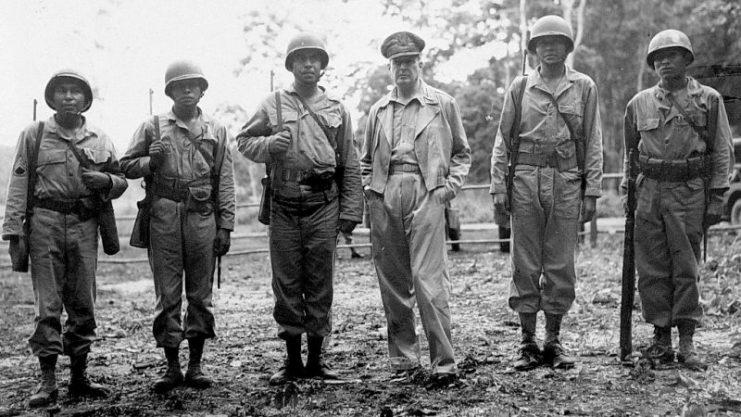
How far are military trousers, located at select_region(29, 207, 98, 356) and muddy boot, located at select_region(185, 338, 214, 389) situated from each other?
0.66m

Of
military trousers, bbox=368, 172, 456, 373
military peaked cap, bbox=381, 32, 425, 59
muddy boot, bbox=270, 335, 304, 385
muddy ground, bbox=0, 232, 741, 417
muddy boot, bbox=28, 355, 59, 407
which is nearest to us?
muddy ground, bbox=0, 232, 741, 417

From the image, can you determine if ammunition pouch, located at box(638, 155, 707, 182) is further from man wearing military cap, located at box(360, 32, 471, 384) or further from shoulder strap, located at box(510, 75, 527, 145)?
man wearing military cap, located at box(360, 32, 471, 384)

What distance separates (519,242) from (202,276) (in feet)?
7.10

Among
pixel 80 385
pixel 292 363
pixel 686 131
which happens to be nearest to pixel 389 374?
pixel 292 363

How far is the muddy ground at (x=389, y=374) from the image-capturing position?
4.18 meters

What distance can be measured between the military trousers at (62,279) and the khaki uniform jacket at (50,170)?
0.12 m

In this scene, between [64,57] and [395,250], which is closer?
[395,250]

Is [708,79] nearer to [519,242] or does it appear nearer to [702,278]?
[519,242]

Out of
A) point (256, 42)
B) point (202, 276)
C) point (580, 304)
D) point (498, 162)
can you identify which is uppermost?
point (256, 42)

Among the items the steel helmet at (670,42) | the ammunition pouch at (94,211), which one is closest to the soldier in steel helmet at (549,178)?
the steel helmet at (670,42)

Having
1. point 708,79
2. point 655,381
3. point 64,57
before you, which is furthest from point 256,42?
point 655,381

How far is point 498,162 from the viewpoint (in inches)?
201

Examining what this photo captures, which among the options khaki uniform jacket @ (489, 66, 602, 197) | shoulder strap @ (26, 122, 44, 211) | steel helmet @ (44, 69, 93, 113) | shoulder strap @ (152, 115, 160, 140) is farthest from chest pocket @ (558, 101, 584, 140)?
shoulder strap @ (26, 122, 44, 211)

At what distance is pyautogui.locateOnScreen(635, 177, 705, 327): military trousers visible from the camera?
5.01 metres
